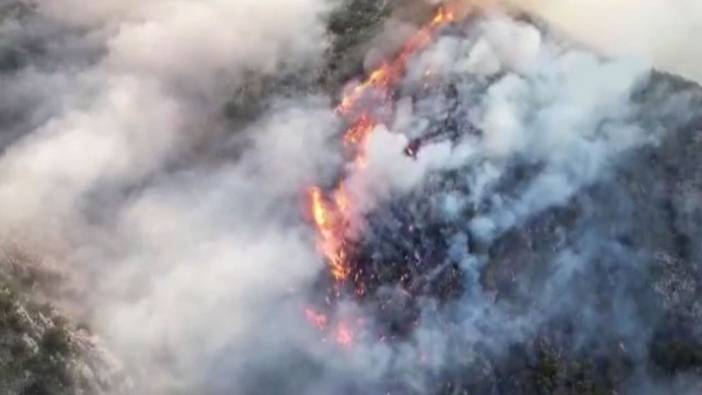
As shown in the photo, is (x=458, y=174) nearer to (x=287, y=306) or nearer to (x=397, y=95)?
(x=397, y=95)

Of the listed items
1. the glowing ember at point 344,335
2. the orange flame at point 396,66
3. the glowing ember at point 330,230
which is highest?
the orange flame at point 396,66

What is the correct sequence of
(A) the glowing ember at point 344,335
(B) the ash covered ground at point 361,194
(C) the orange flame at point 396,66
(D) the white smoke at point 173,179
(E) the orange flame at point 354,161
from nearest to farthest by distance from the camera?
(D) the white smoke at point 173,179
(B) the ash covered ground at point 361,194
(A) the glowing ember at point 344,335
(E) the orange flame at point 354,161
(C) the orange flame at point 396,66

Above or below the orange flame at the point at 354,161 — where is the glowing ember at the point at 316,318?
below

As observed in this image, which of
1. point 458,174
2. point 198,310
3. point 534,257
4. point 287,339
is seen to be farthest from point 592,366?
point 198,310

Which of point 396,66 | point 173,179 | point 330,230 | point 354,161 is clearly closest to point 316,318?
point 330,230

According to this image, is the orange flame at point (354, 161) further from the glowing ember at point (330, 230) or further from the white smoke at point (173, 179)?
the white smoke at point (173, 179)

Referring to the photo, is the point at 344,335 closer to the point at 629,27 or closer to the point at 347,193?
the point at 347,193

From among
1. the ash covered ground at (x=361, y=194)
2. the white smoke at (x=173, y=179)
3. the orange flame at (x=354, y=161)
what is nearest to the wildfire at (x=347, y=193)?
the orange flame at (x=354, y=161)

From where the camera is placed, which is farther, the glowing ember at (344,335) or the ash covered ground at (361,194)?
the glowing ember at (344,335)

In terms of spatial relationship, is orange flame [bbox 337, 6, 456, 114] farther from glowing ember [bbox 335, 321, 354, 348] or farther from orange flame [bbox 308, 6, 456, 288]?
glowing ember [bbox 335, 321, 354, 348]
